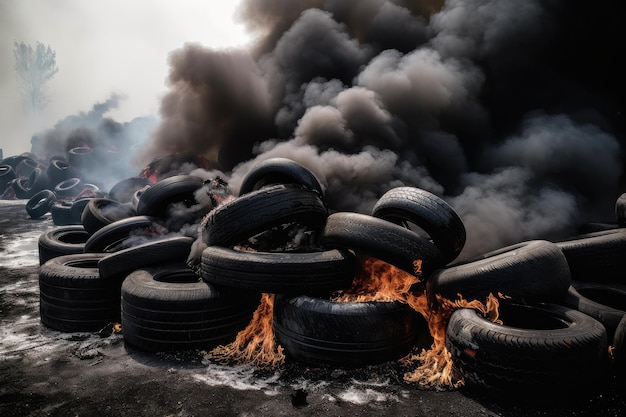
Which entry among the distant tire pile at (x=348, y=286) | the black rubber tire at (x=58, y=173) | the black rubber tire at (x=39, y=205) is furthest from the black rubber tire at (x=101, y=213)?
the black rubber tire at (x=58, y=173)

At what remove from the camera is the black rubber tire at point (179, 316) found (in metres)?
4.12

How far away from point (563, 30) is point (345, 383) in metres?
12.0

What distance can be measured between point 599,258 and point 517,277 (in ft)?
6.60

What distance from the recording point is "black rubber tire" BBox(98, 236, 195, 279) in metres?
4.82

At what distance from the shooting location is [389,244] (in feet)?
14.1

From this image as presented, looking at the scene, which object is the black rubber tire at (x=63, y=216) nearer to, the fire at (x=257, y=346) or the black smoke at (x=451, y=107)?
the black smoke at (x=451, y=107)

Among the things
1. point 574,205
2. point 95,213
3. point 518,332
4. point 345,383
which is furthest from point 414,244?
point 95,213

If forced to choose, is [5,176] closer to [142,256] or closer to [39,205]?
[39,205]

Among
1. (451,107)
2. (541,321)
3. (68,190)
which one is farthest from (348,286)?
(68,190)

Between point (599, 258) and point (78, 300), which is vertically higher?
point (599, 258)

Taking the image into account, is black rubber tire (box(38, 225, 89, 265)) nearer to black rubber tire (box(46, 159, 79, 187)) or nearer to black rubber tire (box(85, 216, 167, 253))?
black rubber tire (box(85, 216, 167, 253))

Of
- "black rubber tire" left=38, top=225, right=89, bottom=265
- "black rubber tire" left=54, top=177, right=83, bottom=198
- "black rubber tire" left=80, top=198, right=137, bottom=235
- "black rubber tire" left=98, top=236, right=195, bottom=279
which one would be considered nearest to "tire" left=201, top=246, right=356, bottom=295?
"black rubber tire" left=98, top=236, right=195, bottom=279

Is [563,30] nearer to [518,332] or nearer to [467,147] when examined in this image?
[467,147]

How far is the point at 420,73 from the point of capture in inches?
440
